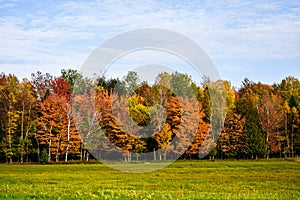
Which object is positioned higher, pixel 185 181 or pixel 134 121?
pixel 134 121

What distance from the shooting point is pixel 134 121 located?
178ft

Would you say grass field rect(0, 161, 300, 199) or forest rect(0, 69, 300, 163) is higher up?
forest rect(0, 69, 300, 163)

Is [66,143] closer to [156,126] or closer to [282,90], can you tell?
[156,126]

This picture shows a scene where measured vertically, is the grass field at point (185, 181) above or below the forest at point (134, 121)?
below

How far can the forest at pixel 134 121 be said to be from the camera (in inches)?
2178

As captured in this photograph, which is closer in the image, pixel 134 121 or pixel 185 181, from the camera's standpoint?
pixel 185 181

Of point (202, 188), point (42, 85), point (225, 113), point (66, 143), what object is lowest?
point (202, 188)

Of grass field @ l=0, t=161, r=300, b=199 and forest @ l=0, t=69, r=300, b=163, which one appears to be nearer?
grass field @ l=0, t=161, r=300, b=199

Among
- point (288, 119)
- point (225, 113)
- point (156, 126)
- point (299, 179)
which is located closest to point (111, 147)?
point (156, 126)

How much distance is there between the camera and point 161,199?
1441 cm

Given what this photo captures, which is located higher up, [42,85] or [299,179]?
[42,85]

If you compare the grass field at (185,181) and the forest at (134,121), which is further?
the forest at (134,121)

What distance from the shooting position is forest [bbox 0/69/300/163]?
5531cm

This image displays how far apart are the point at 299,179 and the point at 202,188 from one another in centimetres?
1075
